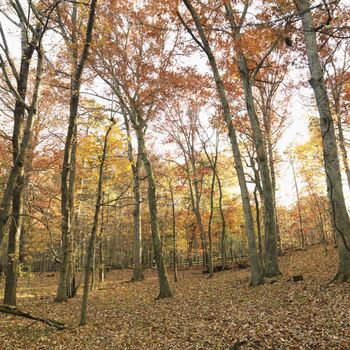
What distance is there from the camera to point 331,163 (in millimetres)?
7488

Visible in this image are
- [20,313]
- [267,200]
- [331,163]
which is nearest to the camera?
[20,313]

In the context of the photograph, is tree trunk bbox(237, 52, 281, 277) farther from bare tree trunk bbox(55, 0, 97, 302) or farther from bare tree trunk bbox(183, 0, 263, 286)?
bare tree trunk bbox(55, 0, 97, 302)

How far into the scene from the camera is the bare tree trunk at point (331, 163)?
7.12m

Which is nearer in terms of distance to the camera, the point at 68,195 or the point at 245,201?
Answer: the point at 245,201

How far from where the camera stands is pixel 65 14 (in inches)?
440

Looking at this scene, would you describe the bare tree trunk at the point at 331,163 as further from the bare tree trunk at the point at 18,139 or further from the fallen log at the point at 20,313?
the fallen log at the point at 20,313

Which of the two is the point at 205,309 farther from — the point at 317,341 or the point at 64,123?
the point at 64,123

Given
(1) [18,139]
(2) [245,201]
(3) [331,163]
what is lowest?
(2) [245,201]

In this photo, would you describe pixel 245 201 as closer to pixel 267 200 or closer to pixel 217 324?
pixel 267 200

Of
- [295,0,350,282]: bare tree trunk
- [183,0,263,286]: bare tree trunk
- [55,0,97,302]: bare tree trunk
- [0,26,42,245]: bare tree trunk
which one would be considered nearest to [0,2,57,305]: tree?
[0,26,42,245]: bare tree trunk

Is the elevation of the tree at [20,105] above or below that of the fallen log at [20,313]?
above

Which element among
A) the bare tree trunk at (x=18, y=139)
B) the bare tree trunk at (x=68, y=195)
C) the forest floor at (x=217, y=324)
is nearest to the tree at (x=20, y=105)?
the bare tree trunk at (x=18, y=139)

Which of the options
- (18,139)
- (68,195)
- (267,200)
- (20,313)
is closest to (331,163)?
(267,200)

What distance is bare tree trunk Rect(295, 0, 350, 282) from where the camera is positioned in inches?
280
